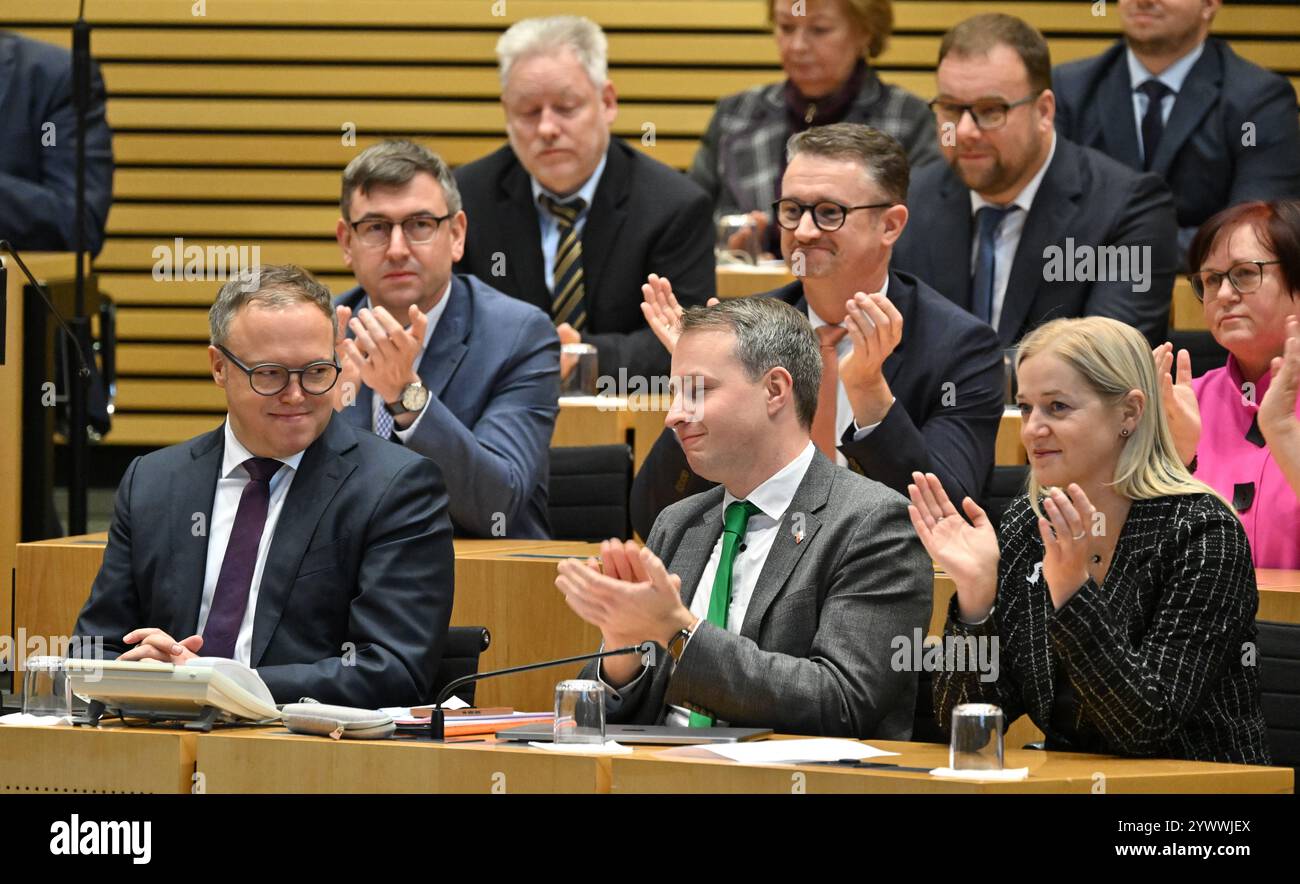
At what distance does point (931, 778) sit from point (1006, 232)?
3.14m

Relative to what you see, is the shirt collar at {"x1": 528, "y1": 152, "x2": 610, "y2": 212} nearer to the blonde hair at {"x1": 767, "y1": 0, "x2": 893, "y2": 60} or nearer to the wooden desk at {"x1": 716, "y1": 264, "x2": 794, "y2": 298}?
the wooden desk at {"x1": 716, "y1": 264, "x2": 794, "y2": 298}

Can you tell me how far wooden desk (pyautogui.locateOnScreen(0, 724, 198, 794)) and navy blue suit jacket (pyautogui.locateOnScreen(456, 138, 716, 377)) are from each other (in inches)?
118

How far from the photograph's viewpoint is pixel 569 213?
605 centimetres

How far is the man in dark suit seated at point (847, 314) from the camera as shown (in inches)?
173

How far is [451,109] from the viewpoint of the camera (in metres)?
8.35

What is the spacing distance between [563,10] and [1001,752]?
5819 millimetres

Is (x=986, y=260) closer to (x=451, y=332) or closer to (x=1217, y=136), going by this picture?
(x=1217, y=136)

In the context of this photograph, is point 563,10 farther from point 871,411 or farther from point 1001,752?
point 1001,752

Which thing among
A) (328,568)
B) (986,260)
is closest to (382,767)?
(328,568)

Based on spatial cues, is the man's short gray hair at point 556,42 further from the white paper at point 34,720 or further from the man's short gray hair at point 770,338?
the white paper at point 34,720

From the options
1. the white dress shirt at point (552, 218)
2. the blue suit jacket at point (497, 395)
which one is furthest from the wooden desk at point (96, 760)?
the white dress shirt at point (552, 218)

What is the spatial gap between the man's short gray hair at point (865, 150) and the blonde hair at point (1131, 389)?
1.41m

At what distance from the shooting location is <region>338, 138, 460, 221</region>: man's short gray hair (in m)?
4.93
